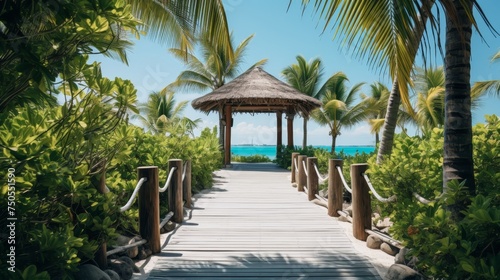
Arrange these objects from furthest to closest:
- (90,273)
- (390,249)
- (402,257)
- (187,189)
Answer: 1. (187,189)
2. (390,249)
3. (402,257)
4. (90,273)

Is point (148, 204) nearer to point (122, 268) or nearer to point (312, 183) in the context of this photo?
point (122, 268)

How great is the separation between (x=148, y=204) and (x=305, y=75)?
883 inches

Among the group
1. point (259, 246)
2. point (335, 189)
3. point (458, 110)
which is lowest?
point (259, 246)

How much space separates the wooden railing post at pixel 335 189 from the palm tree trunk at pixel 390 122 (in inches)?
41.7

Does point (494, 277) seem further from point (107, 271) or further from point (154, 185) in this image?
point (154, 185)

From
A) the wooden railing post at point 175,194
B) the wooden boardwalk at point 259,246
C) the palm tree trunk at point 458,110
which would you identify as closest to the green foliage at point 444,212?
the palm tree trunk at point 458,110

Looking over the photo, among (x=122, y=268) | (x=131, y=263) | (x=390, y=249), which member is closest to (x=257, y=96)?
(x=390, y=249)

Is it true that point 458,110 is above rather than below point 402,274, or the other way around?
above

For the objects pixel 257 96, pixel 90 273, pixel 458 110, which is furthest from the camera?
pixel 257 96

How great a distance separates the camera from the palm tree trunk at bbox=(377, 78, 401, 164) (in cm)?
722

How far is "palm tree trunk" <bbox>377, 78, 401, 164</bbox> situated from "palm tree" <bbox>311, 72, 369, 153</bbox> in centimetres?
1762

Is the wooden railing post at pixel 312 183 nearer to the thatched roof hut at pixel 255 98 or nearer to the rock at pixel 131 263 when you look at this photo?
the rock at pixel 131 263

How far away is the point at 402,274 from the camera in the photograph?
374cm

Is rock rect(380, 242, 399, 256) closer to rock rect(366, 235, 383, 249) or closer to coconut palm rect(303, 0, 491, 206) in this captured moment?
rock rect(366, 235, 383, 249)
